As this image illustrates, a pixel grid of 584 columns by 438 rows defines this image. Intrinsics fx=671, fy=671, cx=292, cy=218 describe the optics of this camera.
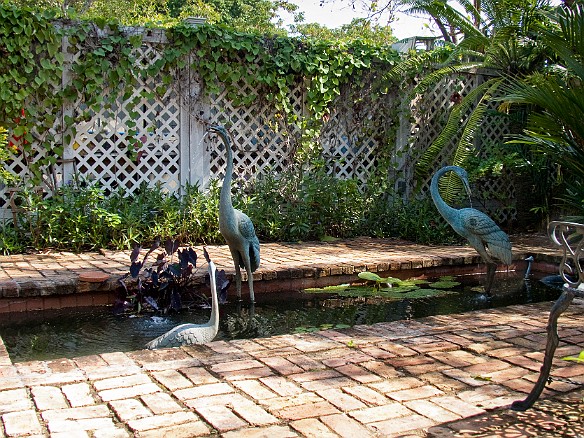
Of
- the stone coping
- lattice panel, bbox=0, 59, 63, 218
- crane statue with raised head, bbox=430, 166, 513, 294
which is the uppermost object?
lattice panel, bbox=0, 59, 63, 218

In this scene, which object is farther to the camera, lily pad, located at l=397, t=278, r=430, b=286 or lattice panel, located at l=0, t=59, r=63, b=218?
lattice panel, located at l=0, t=59, r=63, b=218

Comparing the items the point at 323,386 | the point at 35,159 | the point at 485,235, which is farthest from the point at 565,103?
the point at 35,159

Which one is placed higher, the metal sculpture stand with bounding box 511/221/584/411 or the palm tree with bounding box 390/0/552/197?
the palm tree with bounding box 390/0/552/197

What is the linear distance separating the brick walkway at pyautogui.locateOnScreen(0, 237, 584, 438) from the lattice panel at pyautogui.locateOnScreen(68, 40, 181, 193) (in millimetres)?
4263

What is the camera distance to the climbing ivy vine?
22.4ft

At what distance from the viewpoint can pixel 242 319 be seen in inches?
193

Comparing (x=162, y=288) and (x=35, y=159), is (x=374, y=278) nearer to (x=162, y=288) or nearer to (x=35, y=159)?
(x=162, y=288)

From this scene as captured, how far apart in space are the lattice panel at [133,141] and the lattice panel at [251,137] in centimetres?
48

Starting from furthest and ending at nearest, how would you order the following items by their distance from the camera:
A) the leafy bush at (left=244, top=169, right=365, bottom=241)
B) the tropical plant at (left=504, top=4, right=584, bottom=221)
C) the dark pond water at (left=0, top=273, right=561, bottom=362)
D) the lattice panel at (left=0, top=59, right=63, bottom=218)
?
the leafy bush at (left=244, top=169, right=365, bottom=241), the lattice panel at (left=0, top=59, right=63, bottom=218), the tropical plant at (left=504, top=4, right=584, bottom=221), the dark pond water at (left=0, top=273, right=561, bottom=362)

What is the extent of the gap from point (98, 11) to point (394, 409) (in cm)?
1768

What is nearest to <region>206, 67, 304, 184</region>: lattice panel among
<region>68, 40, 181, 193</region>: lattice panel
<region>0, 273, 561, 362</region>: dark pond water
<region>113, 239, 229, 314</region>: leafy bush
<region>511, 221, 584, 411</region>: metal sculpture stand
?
<region>68, 40, 181, 193</region>: lattice panel

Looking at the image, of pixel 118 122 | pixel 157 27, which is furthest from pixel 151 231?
pixel 157 27

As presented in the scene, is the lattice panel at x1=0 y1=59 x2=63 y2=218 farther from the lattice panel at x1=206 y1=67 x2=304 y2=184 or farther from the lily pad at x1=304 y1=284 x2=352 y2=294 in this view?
the lily pad at x1=304 y1=284 x2=352 y2=294

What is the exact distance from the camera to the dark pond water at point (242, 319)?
4184 millimetres
